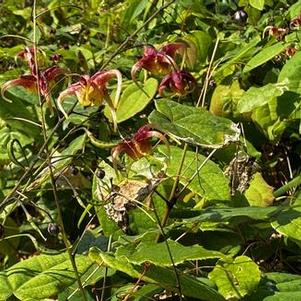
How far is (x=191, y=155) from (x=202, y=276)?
0.77 feet

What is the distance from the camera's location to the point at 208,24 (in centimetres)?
222

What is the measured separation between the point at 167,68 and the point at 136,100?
0.31 m

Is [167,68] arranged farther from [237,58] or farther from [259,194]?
[237,58]

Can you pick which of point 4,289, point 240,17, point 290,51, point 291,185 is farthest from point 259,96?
point 240,17

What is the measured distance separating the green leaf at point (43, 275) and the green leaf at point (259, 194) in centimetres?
35

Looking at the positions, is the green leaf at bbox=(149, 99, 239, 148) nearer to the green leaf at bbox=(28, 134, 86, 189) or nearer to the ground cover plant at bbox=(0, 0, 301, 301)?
the ground cover plant at bbox=(0, 0, 301, 301)

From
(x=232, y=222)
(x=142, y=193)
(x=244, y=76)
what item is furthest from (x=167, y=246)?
(x=244, y=76)

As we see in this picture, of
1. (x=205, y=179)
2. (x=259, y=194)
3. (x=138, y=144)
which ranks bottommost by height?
(x=259, y=194)

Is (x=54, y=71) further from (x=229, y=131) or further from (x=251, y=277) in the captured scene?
(x=251, y=277)

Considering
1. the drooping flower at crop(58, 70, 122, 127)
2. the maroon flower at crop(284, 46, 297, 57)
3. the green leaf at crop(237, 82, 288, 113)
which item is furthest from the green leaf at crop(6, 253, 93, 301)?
the maroon flower at crop(284, 46, 297, 57)

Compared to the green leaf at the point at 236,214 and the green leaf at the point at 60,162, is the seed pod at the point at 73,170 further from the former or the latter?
the green leaf at the point at 236,214

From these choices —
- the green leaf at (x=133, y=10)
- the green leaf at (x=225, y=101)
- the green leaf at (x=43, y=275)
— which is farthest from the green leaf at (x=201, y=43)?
the green leaf at (x=43, y=275)

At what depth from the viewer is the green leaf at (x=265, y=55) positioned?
1.62 m

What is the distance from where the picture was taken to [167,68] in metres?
1.28
